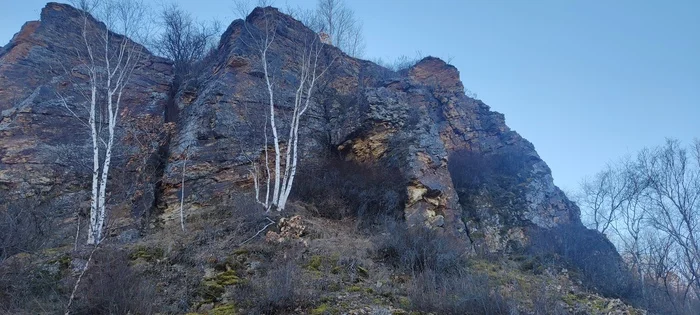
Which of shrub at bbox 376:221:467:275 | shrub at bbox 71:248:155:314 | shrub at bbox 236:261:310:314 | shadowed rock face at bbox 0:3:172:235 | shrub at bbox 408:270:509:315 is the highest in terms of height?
shadowed rock face at bbox 0:3:172:235

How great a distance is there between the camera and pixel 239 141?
13.6m

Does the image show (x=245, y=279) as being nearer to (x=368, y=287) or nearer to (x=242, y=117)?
(x=368, y=287)

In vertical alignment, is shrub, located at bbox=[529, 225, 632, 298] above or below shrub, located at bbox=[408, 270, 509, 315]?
above

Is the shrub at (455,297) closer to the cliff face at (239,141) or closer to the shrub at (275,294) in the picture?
the shrub at (275,294)

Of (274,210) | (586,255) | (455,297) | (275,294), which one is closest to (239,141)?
(274,210)

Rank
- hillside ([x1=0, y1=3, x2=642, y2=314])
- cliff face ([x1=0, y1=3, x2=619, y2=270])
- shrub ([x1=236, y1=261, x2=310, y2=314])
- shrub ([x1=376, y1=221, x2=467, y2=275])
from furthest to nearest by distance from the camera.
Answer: cliff face ([x1=0, y1=3, x2=619, y2=270]), shrub ([x1=376, y1=221, x2=467, y2=275]), hillside ([x1=0, y1=3, x2=642, y2=314]), shrub ([x1=236, y1=261, x2=310, y2=314])

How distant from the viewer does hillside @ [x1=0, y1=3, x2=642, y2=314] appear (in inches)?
282

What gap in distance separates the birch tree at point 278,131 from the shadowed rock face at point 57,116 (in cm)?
331

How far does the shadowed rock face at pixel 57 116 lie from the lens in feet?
37.9

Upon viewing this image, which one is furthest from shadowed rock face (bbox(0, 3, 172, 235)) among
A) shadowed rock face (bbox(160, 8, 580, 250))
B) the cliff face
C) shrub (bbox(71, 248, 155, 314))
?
shrub (bbox(71, 248, 155, 314))

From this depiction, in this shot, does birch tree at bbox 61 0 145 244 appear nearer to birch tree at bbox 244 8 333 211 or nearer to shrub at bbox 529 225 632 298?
birch tree at bbox 244 8 333 211

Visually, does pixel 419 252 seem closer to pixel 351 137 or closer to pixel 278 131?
pixel 351 137

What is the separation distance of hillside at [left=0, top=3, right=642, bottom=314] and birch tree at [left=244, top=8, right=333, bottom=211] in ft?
0.81

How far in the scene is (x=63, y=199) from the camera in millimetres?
11406
